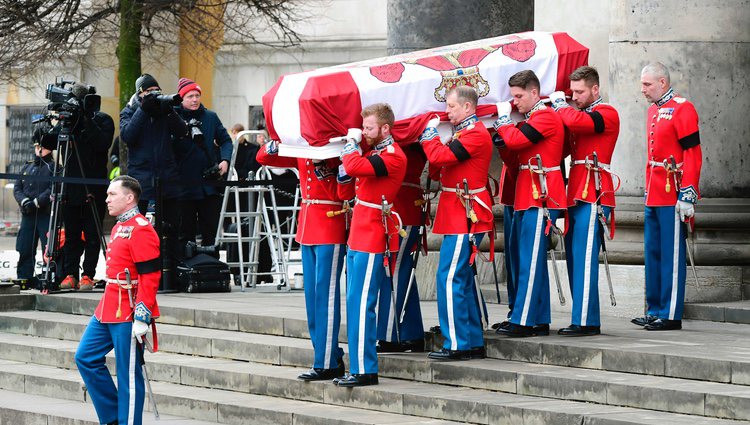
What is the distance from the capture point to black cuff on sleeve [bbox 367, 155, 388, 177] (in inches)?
410

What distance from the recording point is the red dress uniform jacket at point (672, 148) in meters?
11.4

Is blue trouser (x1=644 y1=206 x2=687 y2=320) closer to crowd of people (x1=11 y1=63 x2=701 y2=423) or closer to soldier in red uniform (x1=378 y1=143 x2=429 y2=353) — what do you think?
crowd of people (x1=11 y1=63 x2=701 y2=423)

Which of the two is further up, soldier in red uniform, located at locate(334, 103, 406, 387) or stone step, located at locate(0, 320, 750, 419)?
soldier in red uniform, located at locate(334, 103, 406, 387)

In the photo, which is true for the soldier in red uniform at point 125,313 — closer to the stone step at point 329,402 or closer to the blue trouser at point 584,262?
the stone step at point 329,402

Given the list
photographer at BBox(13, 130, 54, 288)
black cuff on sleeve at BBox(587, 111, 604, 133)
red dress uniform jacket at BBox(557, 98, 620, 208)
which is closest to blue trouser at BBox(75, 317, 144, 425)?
red dress uniform jacket at BBox(557, 98, 620, 208)

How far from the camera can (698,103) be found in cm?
1267

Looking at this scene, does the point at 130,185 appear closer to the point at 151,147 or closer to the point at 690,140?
the point at 690,140

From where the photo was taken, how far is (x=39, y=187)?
16469 mm

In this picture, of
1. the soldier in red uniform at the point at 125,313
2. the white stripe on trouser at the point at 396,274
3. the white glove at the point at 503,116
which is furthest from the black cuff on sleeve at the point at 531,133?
the soldier in red uniform at the point at 125,313

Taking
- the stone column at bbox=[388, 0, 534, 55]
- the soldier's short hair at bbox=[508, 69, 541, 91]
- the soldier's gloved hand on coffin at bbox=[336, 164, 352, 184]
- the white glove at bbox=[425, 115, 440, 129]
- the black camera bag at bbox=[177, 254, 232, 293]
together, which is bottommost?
the black camera bag at bbox=[177, 254, 232, 293]

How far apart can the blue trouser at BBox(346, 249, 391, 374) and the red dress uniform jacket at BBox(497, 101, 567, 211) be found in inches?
47.4

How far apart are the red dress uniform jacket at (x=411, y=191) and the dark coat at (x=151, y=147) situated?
4297 mm

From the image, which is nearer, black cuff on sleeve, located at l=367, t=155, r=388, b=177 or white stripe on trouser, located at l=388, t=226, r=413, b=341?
black cuff on sleeve, located at l=367, t=155, r=388, b=177

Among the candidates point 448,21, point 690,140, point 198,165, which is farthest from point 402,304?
point 198,165
